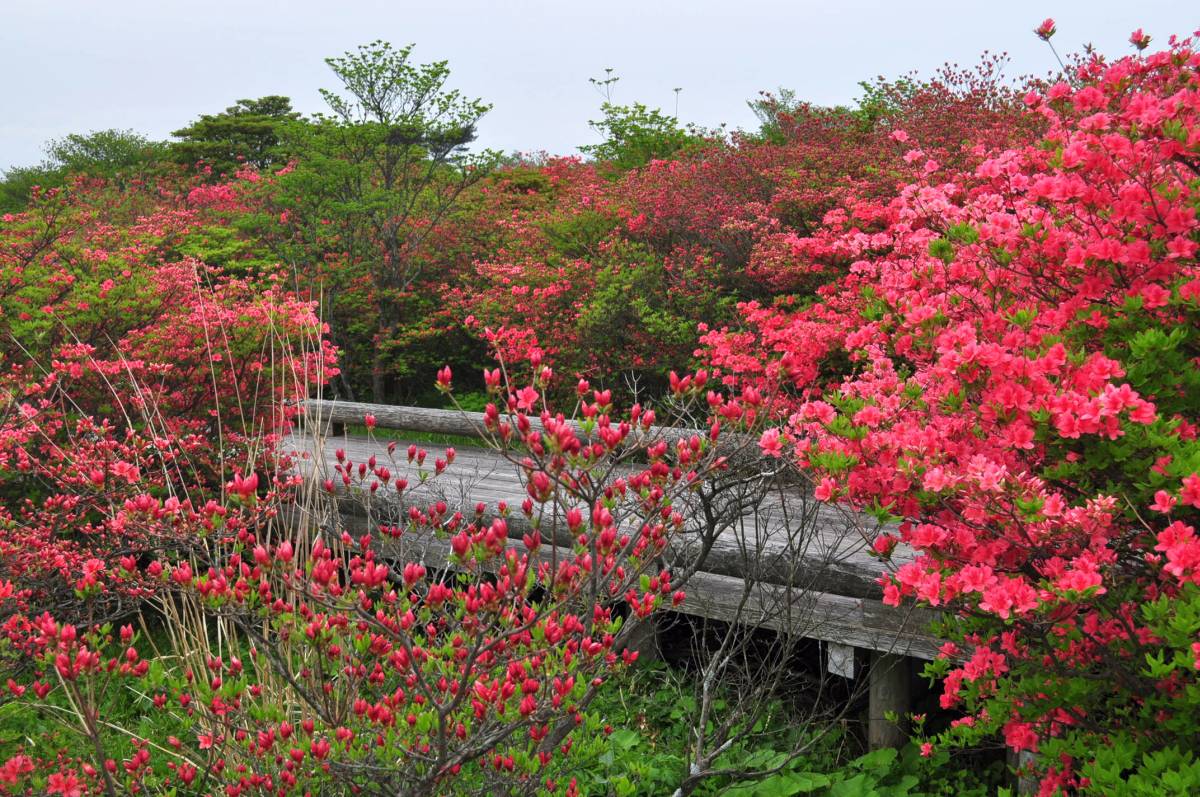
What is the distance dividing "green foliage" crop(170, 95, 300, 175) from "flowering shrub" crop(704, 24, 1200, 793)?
75.8 feet

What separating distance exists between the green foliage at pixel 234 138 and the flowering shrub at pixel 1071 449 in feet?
75.8

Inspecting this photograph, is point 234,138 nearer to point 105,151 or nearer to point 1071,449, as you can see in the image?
point 105,151

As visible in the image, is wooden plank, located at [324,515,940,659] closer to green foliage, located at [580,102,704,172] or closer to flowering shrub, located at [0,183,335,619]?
flowering shrub, located at [0,183,335,619]

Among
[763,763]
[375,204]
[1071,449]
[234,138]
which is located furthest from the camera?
[234,138]

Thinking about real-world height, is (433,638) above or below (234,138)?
below

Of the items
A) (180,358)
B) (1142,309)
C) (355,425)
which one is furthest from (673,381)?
(355,425)

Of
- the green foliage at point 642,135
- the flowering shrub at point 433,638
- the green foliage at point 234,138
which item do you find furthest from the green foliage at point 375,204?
the green foliage at point 234,138

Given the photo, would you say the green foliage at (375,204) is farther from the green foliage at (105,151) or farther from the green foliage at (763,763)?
the green foliage at (105,151)

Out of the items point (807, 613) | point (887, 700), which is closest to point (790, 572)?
point (807, 613)

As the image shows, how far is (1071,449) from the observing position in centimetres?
226

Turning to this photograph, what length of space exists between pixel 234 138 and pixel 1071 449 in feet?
85.3

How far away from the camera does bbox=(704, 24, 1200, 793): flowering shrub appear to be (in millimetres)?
2004

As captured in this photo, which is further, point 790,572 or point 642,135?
point 642,135

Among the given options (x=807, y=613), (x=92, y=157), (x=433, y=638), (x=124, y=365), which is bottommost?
(x=807, y=613)
